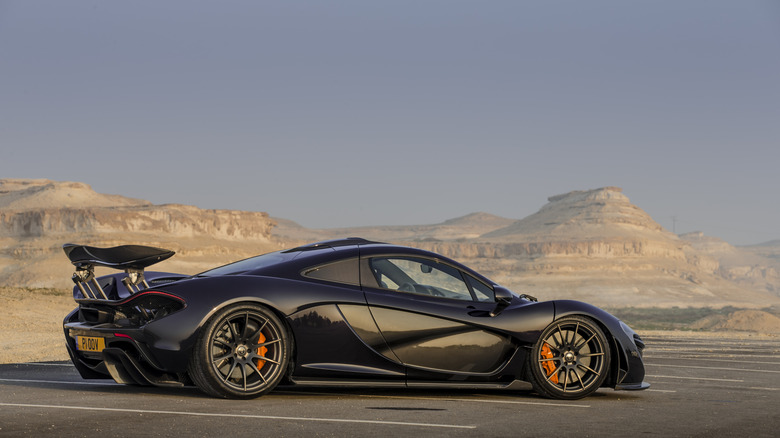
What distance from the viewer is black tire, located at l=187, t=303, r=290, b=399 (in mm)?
7066

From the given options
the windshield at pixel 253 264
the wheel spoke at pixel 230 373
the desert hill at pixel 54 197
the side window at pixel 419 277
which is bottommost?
the wheel spoke at pixel 230 373

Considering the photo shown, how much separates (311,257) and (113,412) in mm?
2087

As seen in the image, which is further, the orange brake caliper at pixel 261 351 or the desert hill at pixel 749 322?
the desert hill at pixel 749 322

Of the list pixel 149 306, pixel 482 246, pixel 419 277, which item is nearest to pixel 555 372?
pixel 419 277

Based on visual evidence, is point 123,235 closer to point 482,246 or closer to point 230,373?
point 482,246

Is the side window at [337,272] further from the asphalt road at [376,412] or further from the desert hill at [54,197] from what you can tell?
the desert hill at [54,197]

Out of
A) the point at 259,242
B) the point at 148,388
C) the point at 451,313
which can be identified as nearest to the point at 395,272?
the point at 451,313

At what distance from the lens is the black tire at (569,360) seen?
7.79 metres

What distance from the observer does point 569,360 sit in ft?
25.9

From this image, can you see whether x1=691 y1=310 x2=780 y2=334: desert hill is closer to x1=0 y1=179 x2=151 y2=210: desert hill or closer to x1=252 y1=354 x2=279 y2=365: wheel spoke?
x1=252 y1=354 x2=279 y2=365: wheel spoke

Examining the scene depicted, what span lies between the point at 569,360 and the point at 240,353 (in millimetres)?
2743

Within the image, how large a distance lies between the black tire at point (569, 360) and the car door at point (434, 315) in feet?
0.97

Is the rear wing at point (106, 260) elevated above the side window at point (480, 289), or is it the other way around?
the rear wing at point (106, 260)

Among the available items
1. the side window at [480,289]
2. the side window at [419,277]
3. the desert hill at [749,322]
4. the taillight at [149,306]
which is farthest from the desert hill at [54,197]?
the side window at [480,289]
